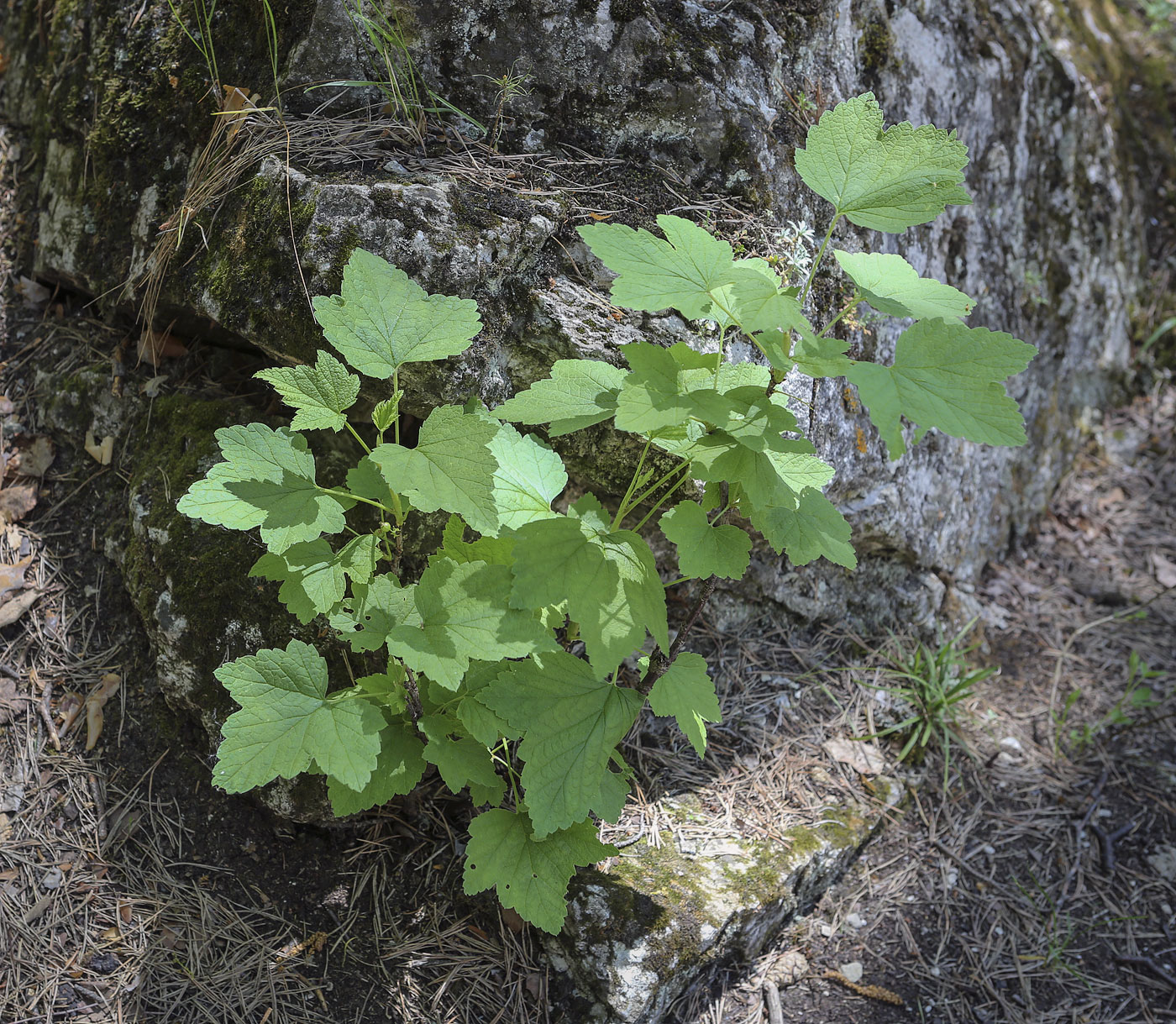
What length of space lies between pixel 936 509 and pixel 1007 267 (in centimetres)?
122

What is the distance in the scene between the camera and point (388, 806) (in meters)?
2.23

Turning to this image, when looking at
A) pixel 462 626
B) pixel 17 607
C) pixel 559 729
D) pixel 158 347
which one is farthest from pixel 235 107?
pixel 559 729

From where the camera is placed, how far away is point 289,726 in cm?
164

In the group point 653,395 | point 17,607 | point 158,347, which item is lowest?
point 17,607

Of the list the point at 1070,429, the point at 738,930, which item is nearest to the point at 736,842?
the point at 738,930

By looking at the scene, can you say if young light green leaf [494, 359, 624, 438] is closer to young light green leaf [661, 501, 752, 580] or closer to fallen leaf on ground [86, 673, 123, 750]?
young light green leaf [661, 501, 752, 580]

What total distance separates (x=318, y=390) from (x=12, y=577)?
1473 mm

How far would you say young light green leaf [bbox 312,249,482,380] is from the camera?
5.54 feet

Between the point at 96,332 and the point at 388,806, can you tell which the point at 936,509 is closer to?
the point at 388,806

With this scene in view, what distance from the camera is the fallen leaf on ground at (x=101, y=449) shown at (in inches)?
104

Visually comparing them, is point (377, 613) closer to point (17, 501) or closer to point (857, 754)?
point (17, 501)

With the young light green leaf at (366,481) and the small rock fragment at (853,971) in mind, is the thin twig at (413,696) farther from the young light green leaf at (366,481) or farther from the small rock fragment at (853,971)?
the small rock fragment at (853,971)

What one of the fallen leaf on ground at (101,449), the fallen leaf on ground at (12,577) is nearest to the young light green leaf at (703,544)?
the fallen leaf on ground at (101,449)

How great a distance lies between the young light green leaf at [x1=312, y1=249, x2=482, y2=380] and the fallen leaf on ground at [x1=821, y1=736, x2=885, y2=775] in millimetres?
1928
